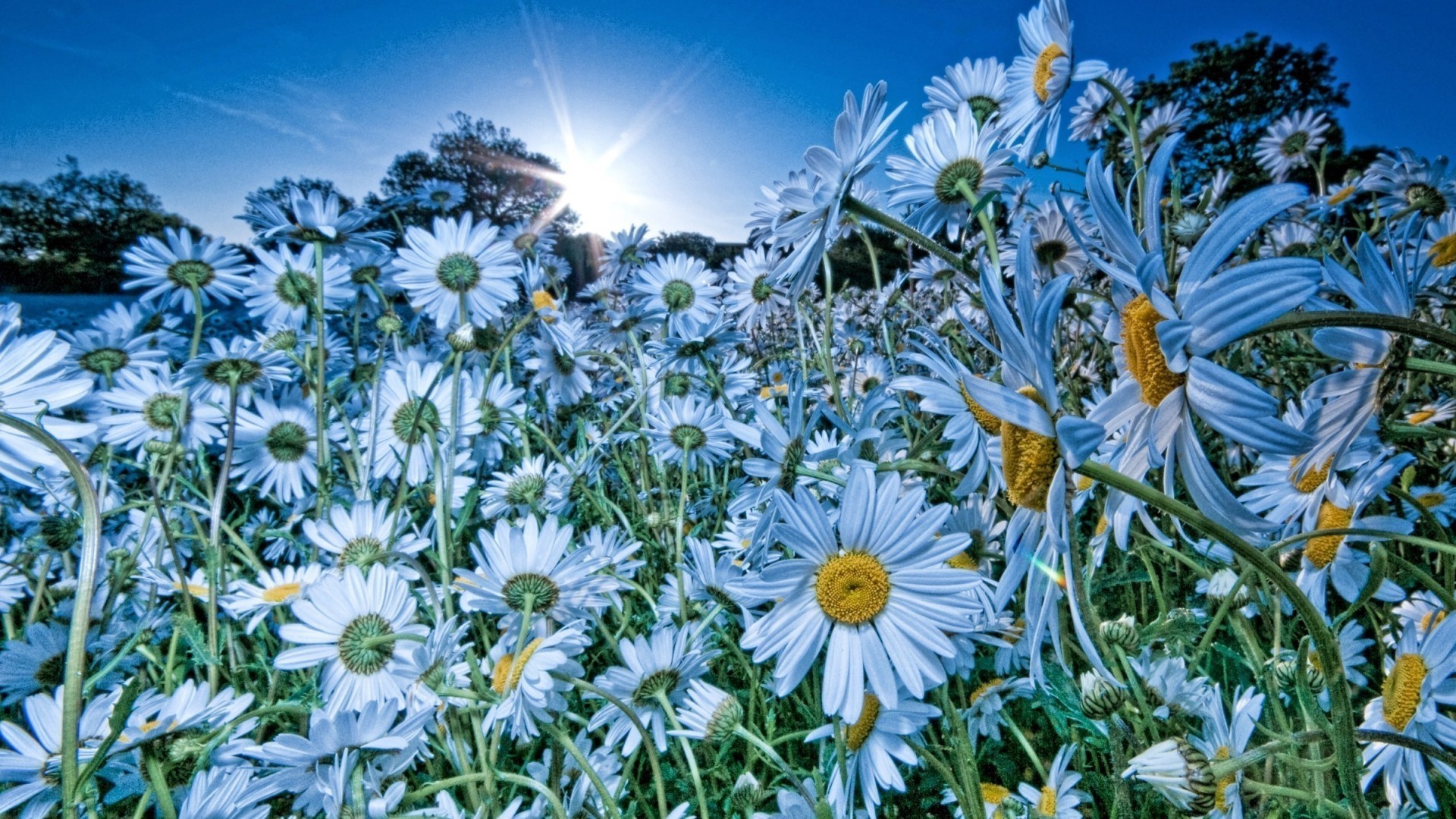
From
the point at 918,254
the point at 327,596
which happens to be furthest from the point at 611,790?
the point at 918,254

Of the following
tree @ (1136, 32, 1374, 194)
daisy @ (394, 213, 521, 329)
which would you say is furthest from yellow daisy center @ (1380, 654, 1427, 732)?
tree @ (1136, 32, 1374, 194)

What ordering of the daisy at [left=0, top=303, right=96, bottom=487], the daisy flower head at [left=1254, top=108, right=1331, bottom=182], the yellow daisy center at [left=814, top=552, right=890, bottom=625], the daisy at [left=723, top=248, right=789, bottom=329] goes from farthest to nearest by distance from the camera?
the daisy flower head at [left=1254, top=108, right=1331, bottom=182] < the daisy at [left=723, top=248, right=789, bottom=329] < the yellow daisy center at [left=814, top=552, right=890, bottom=625] < the daisy at [left=0, top=303, right=96, bottom=487]

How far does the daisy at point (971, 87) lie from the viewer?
4.81 feet

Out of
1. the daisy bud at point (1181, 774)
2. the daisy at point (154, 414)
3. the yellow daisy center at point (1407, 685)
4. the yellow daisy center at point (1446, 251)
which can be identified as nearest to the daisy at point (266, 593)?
the daisy at point (154, 414)

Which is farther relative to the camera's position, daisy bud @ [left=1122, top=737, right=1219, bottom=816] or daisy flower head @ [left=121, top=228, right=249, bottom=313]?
daisy flower head @ [left=121, top=228, right=249, bottom=313]

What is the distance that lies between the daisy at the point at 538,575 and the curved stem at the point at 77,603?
0.42m

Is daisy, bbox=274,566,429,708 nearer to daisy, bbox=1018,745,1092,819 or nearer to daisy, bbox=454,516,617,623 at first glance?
daisy, bbox=454,516,617,623

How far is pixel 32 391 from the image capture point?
25.9 inches

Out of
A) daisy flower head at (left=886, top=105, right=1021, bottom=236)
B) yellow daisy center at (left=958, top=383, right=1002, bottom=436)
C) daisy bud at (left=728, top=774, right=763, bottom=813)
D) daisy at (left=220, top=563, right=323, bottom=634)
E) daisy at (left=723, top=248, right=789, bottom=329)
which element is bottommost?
daisy bud at (left=728, top=774, right=763, bottom=813)

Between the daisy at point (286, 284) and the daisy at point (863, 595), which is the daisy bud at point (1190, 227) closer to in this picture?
the daisy at point (863, 595)

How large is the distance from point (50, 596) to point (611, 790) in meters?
1.30

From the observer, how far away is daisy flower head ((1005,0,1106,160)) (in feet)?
3.47

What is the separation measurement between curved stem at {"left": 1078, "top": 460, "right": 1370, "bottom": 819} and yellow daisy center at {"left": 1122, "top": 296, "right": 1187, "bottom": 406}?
87mm

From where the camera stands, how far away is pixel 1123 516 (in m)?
0.55
